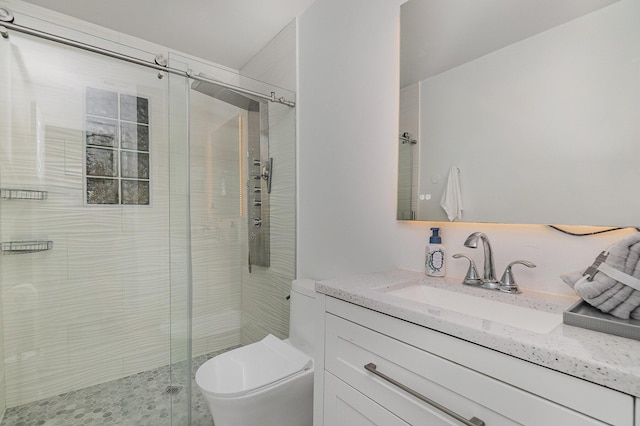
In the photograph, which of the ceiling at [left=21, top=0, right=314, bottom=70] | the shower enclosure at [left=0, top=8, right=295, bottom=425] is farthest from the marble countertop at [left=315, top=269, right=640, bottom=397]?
the ceiling at [left=21, top=0, right=314, bottom=70]

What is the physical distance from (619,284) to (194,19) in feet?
7.98

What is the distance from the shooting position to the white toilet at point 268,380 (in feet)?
3.98

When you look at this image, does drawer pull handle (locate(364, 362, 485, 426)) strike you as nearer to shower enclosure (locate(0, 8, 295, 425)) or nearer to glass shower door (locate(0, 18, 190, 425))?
shower enclosure (locate(0, 8, 295, 425))

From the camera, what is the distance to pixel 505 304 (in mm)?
899

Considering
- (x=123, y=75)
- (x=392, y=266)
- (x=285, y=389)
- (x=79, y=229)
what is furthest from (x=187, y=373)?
(x=123, y=75)

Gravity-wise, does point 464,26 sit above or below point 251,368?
above

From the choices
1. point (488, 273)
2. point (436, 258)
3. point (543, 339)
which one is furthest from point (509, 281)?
point (543, 339)

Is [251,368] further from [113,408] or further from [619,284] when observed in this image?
[619,284]

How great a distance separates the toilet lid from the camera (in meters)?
1.25

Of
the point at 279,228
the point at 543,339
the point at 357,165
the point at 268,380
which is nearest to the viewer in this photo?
the point at 543,339

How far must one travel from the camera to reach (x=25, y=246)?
68.5 inches

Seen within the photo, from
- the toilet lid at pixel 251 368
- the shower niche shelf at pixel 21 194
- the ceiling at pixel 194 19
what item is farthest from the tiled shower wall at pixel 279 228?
the shower niche shelf at pixel 21 194

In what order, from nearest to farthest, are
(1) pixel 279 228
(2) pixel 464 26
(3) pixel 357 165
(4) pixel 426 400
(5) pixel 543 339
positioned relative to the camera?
(5) pixel 543 339 → (4) pixel 426 400 → (2) pixel 464 26 → (3) pixel 357 165 → (1) pixel 279 228

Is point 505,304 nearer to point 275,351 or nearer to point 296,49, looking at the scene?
point 275,351
